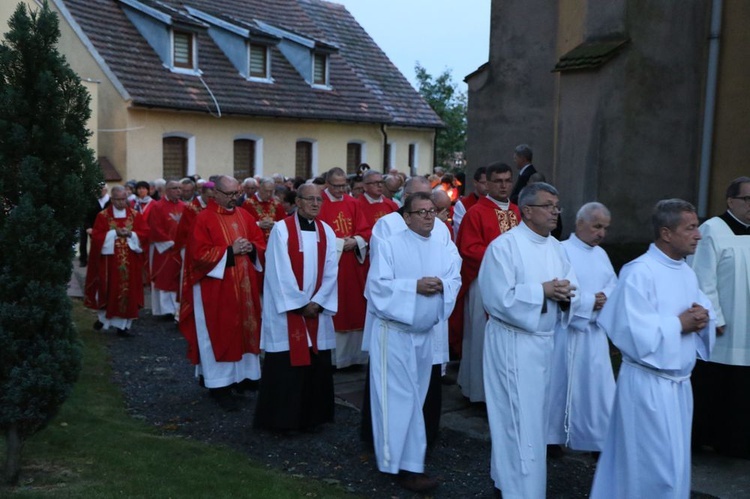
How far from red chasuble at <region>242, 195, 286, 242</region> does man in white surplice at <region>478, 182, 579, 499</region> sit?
22.7 feet

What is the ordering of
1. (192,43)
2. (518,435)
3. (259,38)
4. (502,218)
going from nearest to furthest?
(518,435) < (502,218) < (192,43) < (259,38)

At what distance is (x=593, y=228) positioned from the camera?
6773 mm

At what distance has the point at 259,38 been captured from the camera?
25750 mm

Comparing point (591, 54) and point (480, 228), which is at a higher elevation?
point (591, 54)

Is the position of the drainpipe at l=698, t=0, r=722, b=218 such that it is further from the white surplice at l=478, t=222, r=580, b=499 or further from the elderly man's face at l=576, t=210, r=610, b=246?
the white surplice at l=478, t=222, r=580, b=499

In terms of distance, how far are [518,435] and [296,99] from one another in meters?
21.5

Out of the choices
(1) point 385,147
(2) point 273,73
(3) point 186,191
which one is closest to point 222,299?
(3) point 186,191

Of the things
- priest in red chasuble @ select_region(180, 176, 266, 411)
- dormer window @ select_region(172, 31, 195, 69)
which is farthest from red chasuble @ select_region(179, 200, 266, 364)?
dormer window @ select_region(172, 31, 195, 69)

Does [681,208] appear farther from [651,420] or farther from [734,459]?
[734,459]

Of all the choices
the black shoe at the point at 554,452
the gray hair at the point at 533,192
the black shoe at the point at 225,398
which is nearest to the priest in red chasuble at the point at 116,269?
the black shoe at the point at 225,398

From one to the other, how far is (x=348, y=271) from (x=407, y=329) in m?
3.59

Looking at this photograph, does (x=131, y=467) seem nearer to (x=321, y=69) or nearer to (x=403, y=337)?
(x=403, y=337)

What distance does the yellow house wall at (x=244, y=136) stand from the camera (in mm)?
21281

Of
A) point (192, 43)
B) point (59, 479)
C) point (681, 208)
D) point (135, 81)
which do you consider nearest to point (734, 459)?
point (681, 208)
